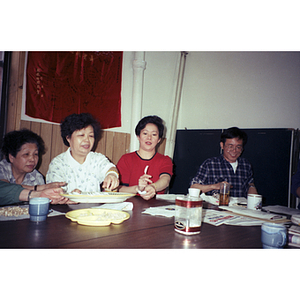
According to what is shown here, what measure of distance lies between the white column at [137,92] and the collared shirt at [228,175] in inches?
38.6

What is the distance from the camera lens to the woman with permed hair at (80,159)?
1807 mm

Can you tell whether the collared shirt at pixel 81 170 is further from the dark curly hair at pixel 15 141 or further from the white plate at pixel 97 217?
the white plate at pixel 97 217

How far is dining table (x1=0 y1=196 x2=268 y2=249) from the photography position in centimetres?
74

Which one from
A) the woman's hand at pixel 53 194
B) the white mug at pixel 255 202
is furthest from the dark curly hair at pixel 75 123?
the white mug at pixel 255 202

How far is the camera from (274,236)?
2.46 ft

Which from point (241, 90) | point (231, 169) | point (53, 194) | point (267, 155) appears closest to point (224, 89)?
point (241, 90)

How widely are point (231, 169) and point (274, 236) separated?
5.26 feet

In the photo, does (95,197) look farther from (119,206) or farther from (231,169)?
(231,169)

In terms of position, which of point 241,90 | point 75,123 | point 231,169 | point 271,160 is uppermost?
point 241,90

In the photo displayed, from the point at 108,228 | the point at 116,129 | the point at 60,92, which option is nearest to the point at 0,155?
the point at 60,92
